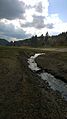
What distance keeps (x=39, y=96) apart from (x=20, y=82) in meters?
7.05

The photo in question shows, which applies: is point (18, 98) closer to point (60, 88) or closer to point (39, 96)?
point (39, 96)

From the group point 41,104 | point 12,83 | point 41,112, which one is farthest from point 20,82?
point 41,112

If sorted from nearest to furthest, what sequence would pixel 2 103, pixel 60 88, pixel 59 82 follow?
pixel 2 103
pixel 60 88
pixel 59 82

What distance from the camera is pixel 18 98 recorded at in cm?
2353

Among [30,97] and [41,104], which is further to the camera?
[30,97]

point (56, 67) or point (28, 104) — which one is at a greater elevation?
point (28, 104)

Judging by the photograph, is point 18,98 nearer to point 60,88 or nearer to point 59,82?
point 60,88

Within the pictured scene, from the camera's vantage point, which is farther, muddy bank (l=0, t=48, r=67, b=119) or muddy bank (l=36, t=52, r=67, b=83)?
muddy bank (l=36, t=52, r=67, b=83)

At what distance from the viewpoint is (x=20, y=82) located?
3177 cm

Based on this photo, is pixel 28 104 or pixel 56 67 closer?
pixel 28 104

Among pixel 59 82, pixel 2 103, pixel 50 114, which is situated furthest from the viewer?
pixel 59 82

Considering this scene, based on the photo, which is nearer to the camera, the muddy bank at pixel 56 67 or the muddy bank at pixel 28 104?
the muddy bank at pixel 28 104

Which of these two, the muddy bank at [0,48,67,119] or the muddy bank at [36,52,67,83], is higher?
the muddy bank at [0,48,67,119]

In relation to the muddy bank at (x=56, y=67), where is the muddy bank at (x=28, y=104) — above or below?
above
